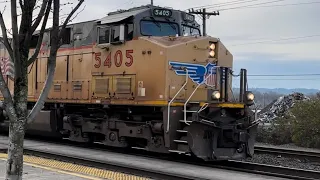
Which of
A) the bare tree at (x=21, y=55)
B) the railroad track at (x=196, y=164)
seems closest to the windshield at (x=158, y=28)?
the railroad track at (x=196, y=164)

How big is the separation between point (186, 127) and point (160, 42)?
2.38m

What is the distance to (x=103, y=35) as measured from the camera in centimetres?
1255

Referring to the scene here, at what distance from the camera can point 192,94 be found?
11180mm

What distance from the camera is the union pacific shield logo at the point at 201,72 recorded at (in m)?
11.3

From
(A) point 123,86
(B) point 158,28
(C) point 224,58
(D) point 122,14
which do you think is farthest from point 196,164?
(D) point 122,14

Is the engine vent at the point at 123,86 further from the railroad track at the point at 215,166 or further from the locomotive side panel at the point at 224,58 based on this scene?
the locomotive side panel at the point at 224,58

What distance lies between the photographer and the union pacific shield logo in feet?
37.1

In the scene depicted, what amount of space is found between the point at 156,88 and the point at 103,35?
262 cm

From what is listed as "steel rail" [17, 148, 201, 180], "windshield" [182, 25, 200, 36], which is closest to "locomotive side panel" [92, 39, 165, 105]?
"windshield" [182, 25, 200, 36]

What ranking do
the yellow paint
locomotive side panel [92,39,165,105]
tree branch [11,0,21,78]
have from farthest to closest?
locomotive side panel [92,39,165,105]
the yellow paint
tree branch [11,0,21,78]

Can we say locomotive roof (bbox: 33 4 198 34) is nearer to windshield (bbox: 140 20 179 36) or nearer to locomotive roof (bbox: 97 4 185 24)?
locomotive roof (bbox: 97 4 185 24)

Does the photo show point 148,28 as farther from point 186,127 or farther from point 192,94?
point 186,127

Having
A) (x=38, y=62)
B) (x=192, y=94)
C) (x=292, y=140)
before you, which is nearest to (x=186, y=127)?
(x=192, y=94)

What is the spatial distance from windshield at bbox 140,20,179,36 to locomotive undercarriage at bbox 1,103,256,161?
2.13 m
